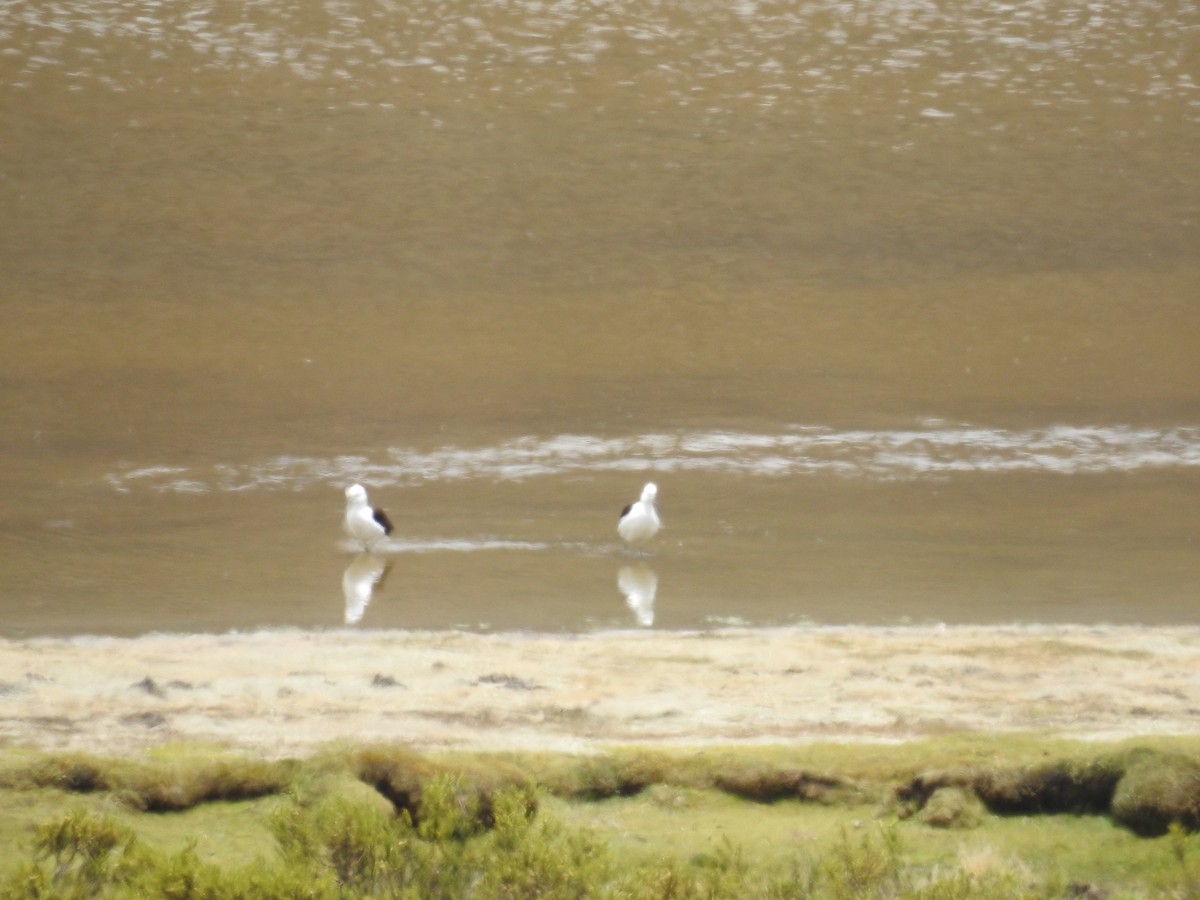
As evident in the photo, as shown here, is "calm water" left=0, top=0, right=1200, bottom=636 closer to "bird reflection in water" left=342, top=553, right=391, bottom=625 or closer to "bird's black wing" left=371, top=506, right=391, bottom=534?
"bird reflection in water" left=342, top=553, right=391, bottom=625

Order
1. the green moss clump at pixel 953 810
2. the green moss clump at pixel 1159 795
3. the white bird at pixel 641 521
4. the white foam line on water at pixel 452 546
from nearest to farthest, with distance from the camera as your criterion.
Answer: the green moss clump at pixel 1159 795, the green moss clump at pixel 953 810, the white bird at pixel 641 521, the white foam line on water at pixel 452 546

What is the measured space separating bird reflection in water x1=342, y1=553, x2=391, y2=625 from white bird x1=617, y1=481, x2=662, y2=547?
1420mm

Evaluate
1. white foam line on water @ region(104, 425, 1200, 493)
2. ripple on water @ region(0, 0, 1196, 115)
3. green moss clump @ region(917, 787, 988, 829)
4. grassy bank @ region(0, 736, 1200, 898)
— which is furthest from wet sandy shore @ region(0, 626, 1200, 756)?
ripple on water @ region(0, 0, 1196, 115)

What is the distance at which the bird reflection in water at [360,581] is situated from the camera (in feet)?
28.2

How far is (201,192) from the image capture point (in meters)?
16.3

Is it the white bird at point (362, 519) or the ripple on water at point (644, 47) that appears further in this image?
the ripple on water at point (644, 47)

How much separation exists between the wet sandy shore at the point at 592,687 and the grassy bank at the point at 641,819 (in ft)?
1.55

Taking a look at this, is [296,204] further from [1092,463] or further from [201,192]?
[1092,463]

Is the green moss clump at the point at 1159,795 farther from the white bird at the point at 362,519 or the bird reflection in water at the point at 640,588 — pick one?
the white bird at the point at 362,519

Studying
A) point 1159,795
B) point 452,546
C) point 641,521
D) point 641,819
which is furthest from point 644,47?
point 1159,795

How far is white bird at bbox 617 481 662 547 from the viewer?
31.1ft

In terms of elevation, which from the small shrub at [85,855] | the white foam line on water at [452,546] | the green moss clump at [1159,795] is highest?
the small shrub at [85,855]

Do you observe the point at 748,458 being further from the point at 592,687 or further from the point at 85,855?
the point at 85,855

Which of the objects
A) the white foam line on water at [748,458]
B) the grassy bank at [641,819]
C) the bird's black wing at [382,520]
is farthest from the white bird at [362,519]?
the grassy bank at [641,819]
